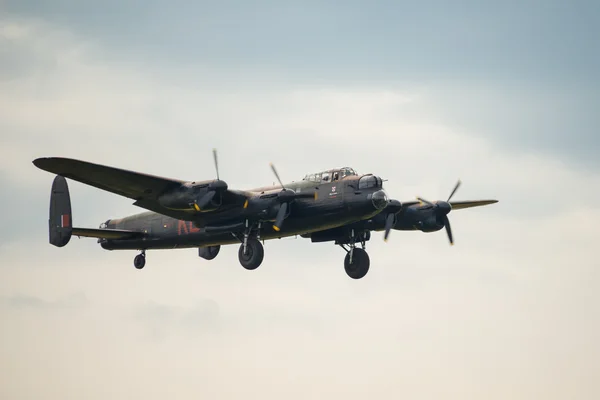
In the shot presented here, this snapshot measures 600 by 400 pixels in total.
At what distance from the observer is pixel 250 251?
46062 millimetres

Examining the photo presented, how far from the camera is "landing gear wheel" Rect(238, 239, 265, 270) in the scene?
45.9 m

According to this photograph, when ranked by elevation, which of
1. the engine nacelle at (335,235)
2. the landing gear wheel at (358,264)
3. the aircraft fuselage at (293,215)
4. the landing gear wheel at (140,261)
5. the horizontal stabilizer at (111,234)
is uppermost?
the aircraft fuselage at (293,215)

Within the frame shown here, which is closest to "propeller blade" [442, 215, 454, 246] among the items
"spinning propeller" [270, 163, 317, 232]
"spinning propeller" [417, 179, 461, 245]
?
"spinning propeller" [417, 179, 461, 245]

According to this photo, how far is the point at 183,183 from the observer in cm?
4462

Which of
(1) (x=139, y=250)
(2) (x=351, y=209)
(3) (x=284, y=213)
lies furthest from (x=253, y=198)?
(1) (x=139, y=250)

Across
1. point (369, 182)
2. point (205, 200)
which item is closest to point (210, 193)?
point (205, 200)

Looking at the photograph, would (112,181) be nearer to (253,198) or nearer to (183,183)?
(183,183)

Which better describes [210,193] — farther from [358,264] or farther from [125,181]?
[358,264]

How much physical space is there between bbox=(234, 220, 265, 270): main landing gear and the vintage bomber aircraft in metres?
0.05

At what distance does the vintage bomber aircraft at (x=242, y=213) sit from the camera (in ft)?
145

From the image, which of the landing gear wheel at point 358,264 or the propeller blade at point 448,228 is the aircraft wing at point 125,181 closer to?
the landing gear wheel at point 358,264

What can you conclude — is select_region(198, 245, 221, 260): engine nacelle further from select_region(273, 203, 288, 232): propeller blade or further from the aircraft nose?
the aircraft nose

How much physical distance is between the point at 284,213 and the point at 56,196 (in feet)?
38.8

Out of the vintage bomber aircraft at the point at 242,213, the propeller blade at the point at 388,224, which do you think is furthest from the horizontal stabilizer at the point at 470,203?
the propeller blade at the point at 388,224
